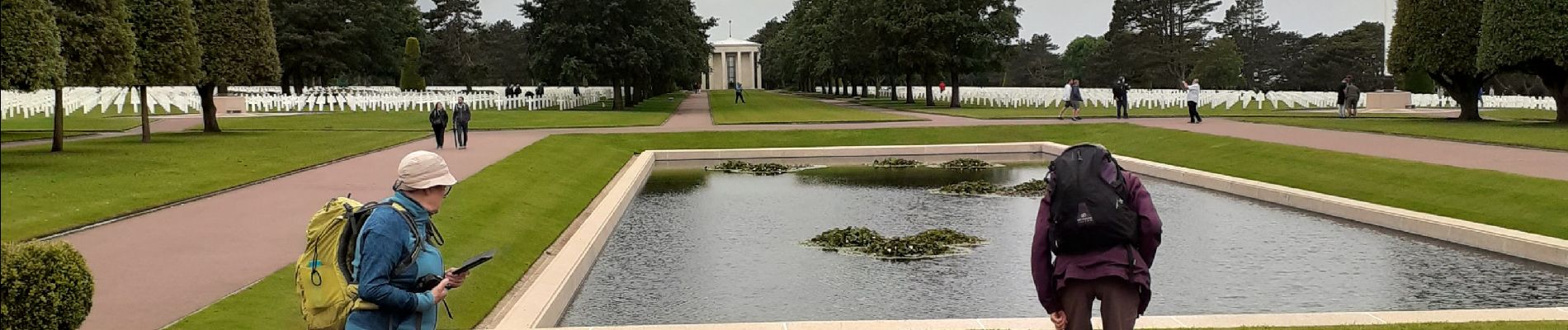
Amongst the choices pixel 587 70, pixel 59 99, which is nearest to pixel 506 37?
pixel 587 70

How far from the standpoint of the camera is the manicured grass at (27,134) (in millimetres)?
28281

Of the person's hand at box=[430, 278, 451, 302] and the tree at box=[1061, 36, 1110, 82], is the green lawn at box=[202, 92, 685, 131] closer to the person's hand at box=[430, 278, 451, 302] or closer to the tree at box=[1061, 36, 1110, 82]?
the person's hand at box=[430, 278, 451, 302]

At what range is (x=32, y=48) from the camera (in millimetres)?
16750

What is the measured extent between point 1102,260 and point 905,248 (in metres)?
8.21

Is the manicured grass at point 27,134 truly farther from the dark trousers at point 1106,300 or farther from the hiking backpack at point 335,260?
the dark trousers at point 1106,300

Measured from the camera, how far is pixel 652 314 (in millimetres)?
10242

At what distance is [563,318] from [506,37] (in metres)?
122

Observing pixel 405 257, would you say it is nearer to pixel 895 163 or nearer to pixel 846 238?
pixel 846 238

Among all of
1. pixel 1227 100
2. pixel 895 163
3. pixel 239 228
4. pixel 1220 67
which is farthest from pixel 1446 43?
pixel 1220 67

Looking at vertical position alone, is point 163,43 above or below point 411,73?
below

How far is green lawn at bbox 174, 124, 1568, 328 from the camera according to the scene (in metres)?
9.75

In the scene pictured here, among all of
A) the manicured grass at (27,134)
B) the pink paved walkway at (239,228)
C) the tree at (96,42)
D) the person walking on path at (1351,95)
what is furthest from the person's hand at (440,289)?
the person walking on path at (1351,95)

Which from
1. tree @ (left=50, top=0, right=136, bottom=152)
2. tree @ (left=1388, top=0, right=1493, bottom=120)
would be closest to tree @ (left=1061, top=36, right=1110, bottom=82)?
tree @ (left=1388, top=0, right=1493, bottom=120)

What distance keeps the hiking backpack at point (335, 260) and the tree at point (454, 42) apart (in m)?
86.2
